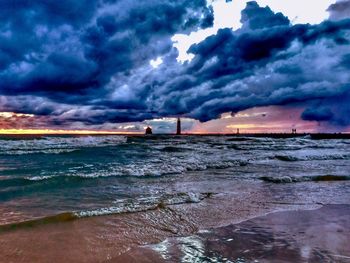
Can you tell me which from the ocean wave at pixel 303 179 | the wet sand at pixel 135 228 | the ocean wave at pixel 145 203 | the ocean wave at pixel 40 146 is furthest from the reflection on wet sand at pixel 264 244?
the ocean wave at pixel 40 146

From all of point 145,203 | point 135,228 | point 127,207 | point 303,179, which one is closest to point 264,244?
point 135,228

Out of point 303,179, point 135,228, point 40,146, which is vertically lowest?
point 303,179

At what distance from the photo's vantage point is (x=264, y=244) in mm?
4762

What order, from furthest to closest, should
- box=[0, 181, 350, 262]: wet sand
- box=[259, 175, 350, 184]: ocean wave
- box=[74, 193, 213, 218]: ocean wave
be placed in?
box=[259, 175, 350, 184]: ocean wave, box=[74, 193, 213, 218]: ocean wave, box=[0, 181, 350, 262]: wet sand

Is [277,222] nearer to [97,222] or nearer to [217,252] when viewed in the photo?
[217,252]

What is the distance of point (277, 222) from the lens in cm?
612

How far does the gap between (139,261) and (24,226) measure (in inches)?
114

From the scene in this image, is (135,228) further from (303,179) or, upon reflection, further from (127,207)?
(303,179)

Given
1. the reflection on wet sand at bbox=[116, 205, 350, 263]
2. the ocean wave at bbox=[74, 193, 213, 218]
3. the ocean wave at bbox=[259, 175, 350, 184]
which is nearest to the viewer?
the reflection on wet sand at bbox=[116, 205, 350, 263]

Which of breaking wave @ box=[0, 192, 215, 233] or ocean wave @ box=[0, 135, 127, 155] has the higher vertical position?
ocean wave @ box=[0, 135, 127, 155]

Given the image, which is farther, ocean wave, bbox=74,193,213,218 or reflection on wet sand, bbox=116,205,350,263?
ocean wave, bbox=74,193,213,218

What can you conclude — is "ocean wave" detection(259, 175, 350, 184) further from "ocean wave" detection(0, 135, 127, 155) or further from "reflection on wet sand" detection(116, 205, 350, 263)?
"ocean wave" detection(0, 135, 127, 155)

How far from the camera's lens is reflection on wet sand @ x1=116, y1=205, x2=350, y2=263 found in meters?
4.21

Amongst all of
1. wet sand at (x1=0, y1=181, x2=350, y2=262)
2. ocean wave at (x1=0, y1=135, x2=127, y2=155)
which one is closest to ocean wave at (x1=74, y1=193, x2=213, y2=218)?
wet sand at (x1=0, y1=181, x2=350, y2=262)
